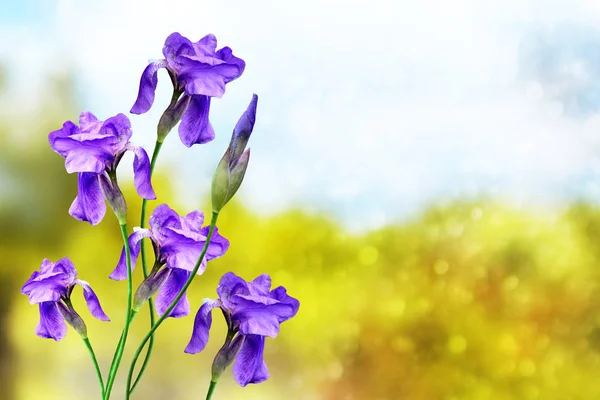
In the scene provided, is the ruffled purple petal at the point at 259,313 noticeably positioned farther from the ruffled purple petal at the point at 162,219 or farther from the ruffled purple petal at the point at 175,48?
the ruffled purple petal at the point at 175,48

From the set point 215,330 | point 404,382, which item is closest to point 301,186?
point 215,330

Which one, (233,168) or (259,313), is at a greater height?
(233,168)

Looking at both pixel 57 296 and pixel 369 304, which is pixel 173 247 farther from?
pixel 369 304

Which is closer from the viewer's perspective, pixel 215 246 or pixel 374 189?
pixel 215 246

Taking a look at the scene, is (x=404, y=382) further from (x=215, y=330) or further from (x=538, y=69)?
(x=538, y=69)

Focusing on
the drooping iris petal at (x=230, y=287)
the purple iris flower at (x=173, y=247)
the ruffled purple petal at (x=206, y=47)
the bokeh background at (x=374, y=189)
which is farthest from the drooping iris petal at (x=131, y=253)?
the bokeh background at (x=374, y=189)

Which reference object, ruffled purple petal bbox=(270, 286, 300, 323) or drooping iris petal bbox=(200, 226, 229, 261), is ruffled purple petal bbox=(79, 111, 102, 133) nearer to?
drooping iris petal bbox=(200, 226, 229, 261)

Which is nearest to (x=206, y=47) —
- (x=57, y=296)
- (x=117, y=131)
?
(x=117, y=131)
